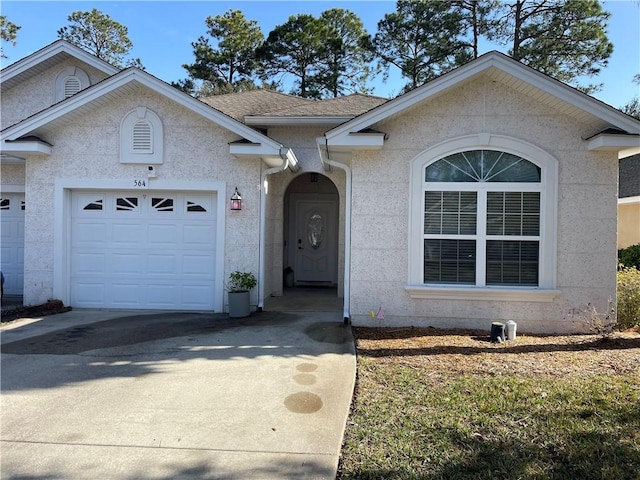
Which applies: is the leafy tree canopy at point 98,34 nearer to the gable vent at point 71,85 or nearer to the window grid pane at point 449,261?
the gable vent at point 71,85

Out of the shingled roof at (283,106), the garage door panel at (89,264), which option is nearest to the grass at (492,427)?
the garage door panel at (89,264)

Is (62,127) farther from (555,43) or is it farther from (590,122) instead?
(555,43)

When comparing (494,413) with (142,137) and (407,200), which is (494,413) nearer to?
(407,200)

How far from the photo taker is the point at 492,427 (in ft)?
11.7

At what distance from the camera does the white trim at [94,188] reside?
8.28m

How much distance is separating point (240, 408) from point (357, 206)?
13.7 feet

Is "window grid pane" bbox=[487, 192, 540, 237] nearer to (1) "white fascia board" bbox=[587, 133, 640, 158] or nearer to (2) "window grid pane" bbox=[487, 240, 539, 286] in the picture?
(2) "window grid pane" bbox=[487, 240, 539, 286]

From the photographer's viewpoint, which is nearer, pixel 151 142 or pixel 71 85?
pixel 151 142

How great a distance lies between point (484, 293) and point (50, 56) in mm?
11646

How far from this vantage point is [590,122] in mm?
6801

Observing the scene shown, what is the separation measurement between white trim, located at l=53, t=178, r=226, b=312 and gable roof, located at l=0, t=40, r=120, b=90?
360cm

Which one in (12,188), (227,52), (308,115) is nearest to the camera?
(308,115)

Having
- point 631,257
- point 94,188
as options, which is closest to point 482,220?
point 94,188

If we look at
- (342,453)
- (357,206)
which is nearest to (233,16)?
(357,206)
